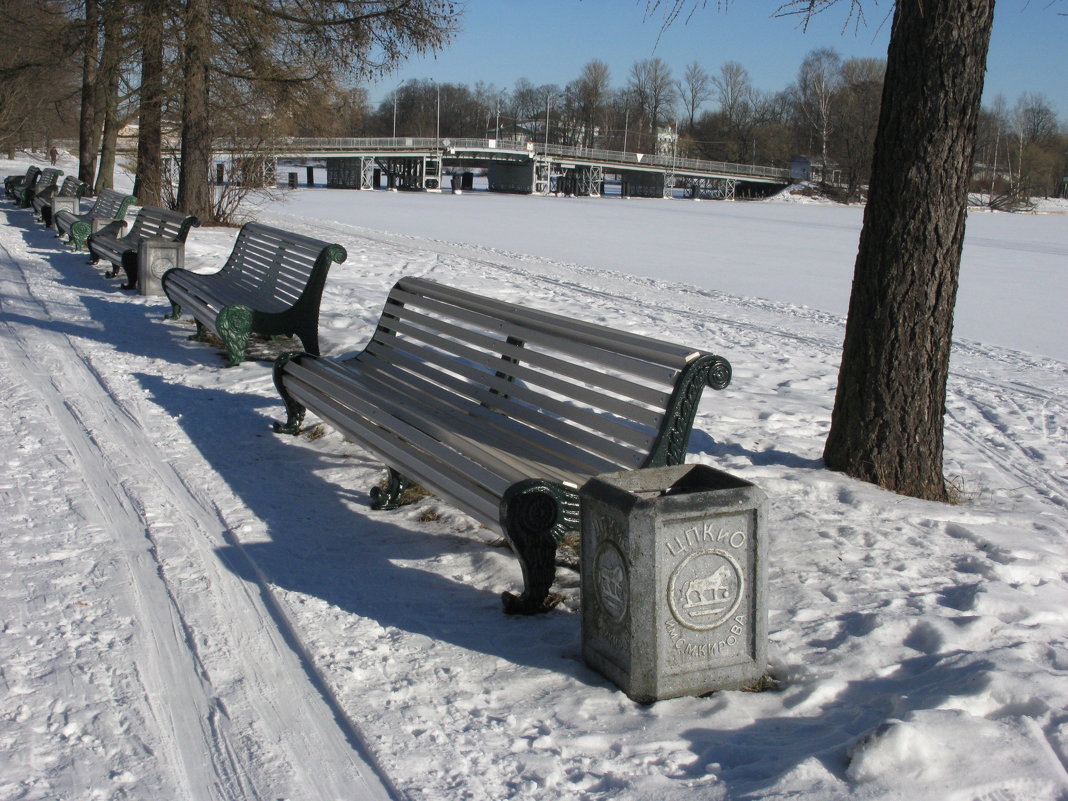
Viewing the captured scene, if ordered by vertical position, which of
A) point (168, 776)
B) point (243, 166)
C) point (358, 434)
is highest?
point (243, 166)

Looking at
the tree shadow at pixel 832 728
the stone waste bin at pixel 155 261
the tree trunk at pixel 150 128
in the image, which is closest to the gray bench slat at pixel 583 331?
the tree shadow at pixel 832 728

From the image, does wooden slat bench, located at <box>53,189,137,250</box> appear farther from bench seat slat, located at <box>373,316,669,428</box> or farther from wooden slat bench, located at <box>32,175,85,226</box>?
bench seat slat, located at <box>373,316,669,428</box>

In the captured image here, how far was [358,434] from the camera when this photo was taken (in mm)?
4812

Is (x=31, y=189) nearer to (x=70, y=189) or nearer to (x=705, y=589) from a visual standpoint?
(x=70, y=189)

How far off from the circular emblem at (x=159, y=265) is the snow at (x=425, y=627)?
3.13 m

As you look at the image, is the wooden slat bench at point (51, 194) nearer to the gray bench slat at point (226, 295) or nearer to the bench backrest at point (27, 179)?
the bench backrest at point (27, 179)

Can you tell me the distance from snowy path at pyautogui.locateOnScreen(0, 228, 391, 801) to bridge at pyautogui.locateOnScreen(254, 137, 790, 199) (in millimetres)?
66396

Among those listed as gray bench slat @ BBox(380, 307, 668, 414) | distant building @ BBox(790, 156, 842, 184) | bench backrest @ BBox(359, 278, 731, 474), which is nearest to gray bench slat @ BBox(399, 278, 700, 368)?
bench backrest @ BBox(359, 278, 731, 474)

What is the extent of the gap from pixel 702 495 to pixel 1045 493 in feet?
11.1

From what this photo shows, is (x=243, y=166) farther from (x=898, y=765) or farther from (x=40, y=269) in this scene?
(x=898, y=765)

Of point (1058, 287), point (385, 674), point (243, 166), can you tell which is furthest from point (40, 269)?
point (1058, 287)

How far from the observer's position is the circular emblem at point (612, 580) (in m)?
3.16

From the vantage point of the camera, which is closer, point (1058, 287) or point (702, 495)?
point (702, 495)

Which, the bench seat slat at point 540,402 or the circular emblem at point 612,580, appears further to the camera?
the bench seat slat at point 540,402
